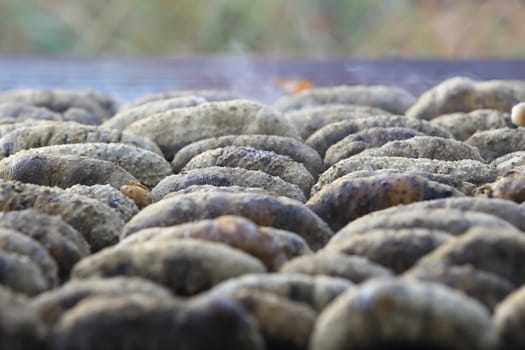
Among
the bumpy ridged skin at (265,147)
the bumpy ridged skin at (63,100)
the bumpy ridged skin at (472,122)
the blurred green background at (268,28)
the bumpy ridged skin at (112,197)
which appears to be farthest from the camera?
the blurred green background at (268,28)

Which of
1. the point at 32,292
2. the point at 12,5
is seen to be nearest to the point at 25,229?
the point at 32,292

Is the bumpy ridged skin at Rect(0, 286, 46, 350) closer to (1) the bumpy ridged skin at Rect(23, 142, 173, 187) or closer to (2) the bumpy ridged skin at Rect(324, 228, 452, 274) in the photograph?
(2) the bumpy ridged skin at Rect(324, 228, 452, 274)

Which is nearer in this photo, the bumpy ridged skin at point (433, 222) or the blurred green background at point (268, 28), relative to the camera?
the bumpy ridged skin at point (433, 222)

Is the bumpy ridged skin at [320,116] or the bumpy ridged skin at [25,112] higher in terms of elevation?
the bumpy ridged skin at [320,116]

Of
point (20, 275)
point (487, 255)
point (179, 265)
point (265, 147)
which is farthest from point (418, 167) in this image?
point (20, 275)

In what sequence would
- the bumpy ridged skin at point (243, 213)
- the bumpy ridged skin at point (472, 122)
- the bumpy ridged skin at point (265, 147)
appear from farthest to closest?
the bumpy ridged skin at point (472, 122), the bumpy ridged skin at point (265, 147), the bumpy ridged skin at point (243, 213)

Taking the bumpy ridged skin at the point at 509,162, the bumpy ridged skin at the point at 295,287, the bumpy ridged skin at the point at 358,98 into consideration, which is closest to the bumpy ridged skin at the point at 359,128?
the bumpy ridged skin at the point at 509,162

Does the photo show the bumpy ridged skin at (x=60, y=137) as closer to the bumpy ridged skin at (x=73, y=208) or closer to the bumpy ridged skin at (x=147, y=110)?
the bumpy ridged skin at (x=147, y=110)
